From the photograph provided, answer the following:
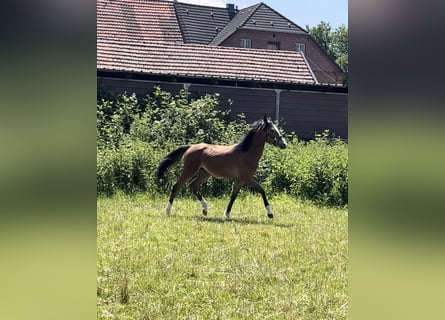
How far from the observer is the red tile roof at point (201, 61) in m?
14.4

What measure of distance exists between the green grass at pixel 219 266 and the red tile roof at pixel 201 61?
282 inches

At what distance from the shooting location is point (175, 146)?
11.4 metres

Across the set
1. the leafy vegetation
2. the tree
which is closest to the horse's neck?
the leafy vegetation

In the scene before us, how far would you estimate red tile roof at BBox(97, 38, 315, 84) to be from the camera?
14.4 m

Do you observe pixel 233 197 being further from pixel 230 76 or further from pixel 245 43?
pixel 245 43

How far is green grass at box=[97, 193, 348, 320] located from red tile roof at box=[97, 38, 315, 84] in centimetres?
716

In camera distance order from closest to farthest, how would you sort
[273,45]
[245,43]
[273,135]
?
1. [273,135]
2. [245,43]
3. [273,45]

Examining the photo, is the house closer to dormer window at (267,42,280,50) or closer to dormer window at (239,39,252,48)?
dormer window at (239,39,252,48)

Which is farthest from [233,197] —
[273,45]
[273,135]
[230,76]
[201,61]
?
[273,45]

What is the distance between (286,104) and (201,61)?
2.84 meters

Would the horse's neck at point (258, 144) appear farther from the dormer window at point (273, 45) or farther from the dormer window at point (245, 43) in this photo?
the dormer window at point (273, 45)
